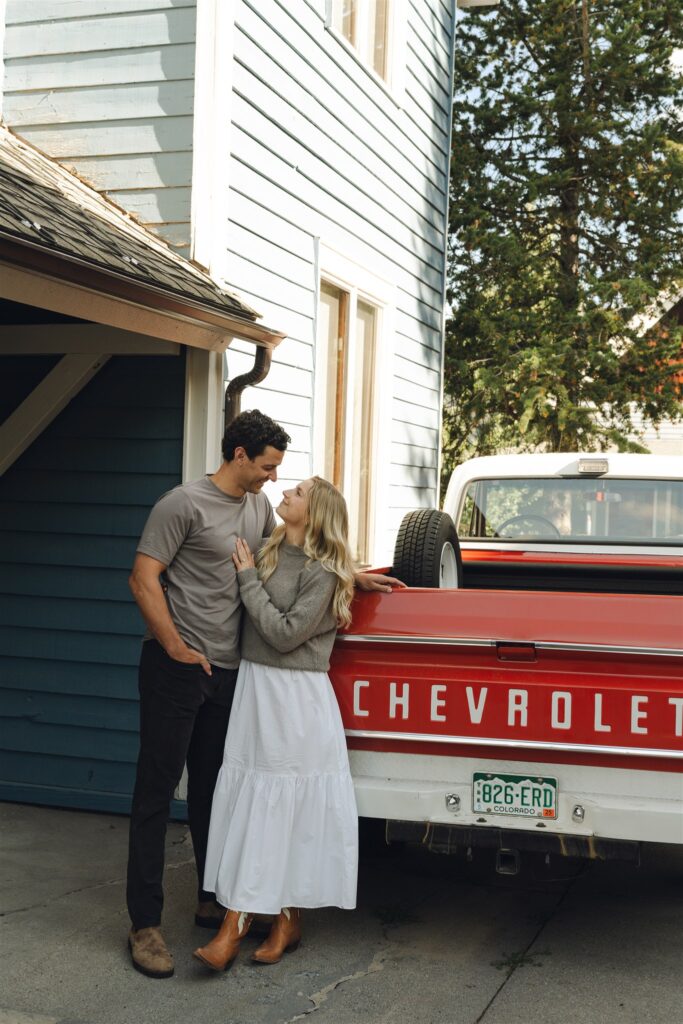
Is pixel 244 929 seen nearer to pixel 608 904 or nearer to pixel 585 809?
pixel 585 809

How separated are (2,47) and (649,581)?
176 inches

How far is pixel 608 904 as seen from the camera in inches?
196

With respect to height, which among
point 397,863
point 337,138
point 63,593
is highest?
point 337,138

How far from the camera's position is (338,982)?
4.03 metres

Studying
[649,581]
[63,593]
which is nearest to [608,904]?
[649,581]

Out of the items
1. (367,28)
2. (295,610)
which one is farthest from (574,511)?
(367,28)

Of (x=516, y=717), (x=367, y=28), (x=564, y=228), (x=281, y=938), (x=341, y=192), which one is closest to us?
(x=516, y=717)

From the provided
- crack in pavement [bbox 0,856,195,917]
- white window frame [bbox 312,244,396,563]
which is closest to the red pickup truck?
crack in pavement [bbox 0,856,195,917]

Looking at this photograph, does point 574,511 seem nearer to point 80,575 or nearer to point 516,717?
point 80,575

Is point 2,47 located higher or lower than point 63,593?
higher

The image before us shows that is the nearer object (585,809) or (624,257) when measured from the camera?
(585,809)

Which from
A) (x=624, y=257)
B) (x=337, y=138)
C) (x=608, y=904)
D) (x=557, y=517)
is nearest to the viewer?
(x=608, y=904)

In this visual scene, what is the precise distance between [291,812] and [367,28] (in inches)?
253

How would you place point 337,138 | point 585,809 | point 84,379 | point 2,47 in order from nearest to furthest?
point 585,809
point 84,379
point 2,47
point 337,138
